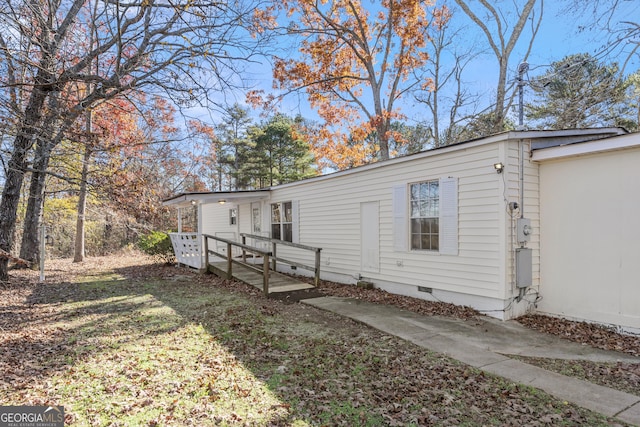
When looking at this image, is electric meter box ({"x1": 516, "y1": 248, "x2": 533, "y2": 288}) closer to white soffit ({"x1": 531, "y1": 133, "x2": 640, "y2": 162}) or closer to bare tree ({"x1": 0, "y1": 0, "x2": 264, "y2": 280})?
white soffit ({"x1": 531, "y1": 133, "x2": 640, "y2": 162})

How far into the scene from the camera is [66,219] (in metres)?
17.0

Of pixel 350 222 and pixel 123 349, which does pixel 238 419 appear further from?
pixel 350 222

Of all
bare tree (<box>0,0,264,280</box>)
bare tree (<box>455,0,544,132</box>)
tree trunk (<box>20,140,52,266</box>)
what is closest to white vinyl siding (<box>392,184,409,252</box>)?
bare tree (<box>0,0,264,280</box>)

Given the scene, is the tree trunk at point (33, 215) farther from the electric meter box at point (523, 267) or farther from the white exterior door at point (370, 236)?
the electric meter box at point (523, 267)

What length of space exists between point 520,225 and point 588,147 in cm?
155

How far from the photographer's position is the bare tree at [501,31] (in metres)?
14.4

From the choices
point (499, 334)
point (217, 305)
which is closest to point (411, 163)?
point (499, 334)

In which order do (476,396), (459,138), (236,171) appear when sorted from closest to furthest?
(476,396), (459,138), (236,171)

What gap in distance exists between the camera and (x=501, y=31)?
1527 cm

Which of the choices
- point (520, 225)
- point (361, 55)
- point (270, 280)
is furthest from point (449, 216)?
point (361, 55)

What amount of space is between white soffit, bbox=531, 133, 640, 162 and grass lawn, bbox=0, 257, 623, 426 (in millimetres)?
4015

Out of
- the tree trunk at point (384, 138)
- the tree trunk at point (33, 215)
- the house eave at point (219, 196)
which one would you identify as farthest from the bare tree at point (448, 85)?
the tree trunk at point (33, 215)

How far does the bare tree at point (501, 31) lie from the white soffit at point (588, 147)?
950cm

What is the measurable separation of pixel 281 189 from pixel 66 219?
39.5ft
